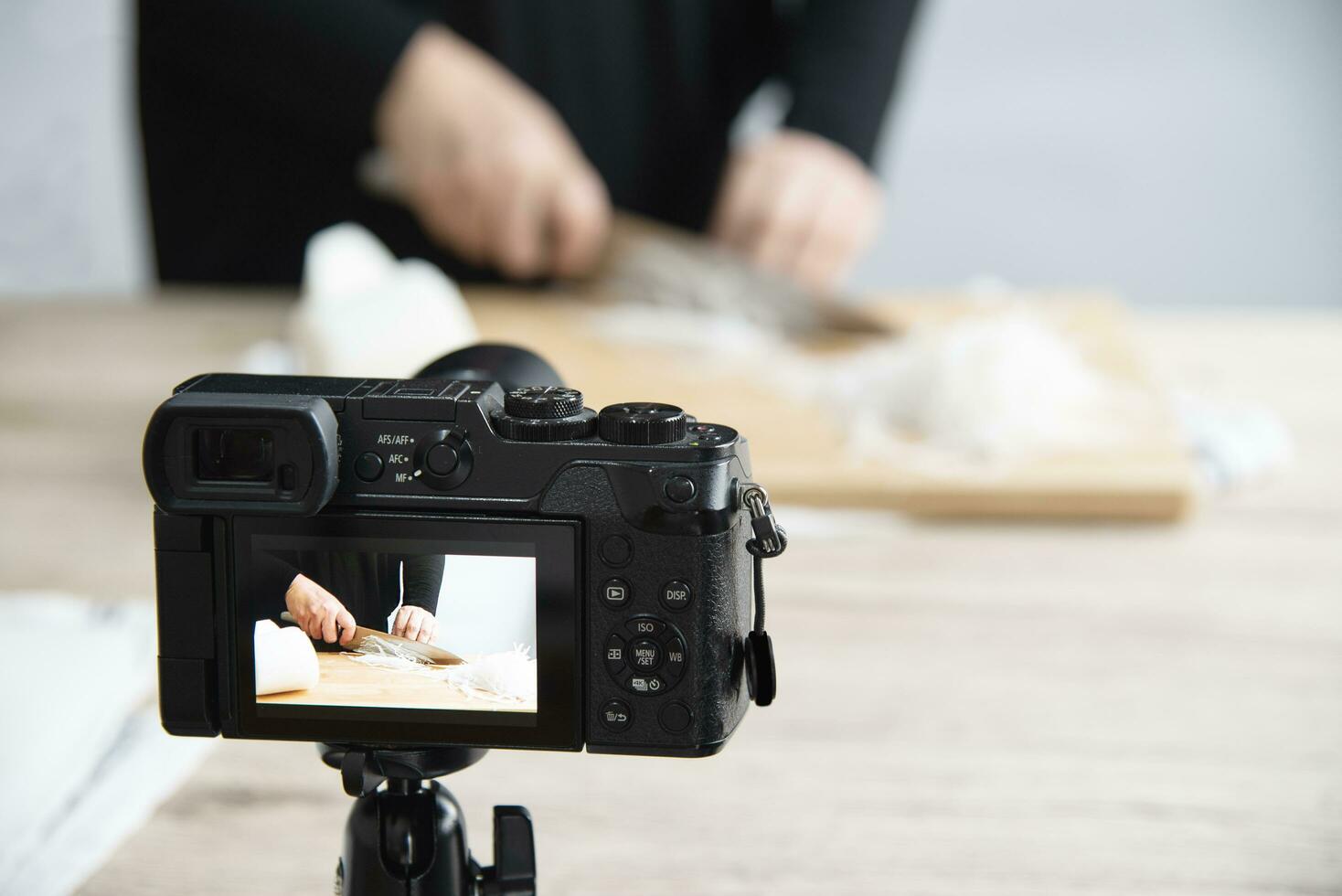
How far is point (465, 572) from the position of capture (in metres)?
0.43

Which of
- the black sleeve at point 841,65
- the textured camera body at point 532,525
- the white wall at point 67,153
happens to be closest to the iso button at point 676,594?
the textured camera body at point 532,525

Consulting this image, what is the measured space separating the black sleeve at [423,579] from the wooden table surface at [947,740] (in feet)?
0.63

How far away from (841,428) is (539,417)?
653mm

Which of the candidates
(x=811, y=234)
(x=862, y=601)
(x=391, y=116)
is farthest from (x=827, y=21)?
(x=862, y=601)

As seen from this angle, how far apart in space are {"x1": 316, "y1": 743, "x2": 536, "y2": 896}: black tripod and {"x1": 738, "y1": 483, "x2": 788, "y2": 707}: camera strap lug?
102 mm

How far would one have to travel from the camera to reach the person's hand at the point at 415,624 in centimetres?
42

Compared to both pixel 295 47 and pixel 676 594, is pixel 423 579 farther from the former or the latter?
pixel 295 47

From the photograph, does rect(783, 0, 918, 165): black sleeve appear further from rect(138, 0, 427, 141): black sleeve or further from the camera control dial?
the camera control dial

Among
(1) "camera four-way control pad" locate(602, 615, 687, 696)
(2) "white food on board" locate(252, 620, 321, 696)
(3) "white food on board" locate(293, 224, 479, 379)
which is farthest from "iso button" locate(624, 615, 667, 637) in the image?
(3) "white food on board" locate(293, 224, 479, 379)

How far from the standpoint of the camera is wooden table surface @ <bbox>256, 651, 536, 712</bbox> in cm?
43

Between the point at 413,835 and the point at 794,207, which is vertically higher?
the point at 794,207

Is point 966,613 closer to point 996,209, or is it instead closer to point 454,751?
point 454,751

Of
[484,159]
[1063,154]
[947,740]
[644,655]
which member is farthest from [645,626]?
[1063,154]

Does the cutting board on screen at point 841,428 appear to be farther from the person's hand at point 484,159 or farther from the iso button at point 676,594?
the iso button at point 676,594
